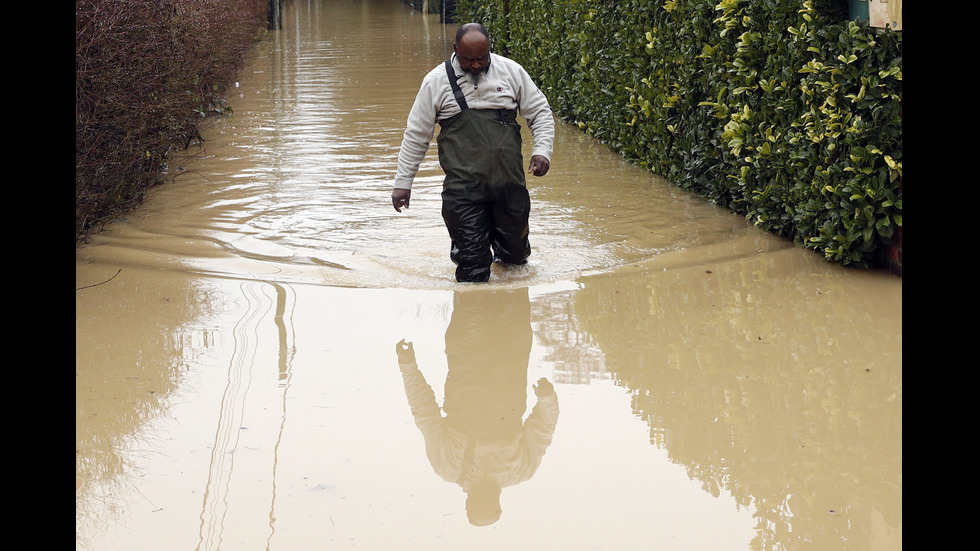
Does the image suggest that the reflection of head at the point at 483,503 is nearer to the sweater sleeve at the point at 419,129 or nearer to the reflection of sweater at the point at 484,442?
the reflection of sweater at the point at 484,442

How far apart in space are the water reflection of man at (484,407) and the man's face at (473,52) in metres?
1.42

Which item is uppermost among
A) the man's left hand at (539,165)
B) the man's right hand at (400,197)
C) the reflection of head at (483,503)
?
the man's left hand at (539,165)

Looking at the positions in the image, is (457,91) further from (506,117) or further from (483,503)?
(483,503)

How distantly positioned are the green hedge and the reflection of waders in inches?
74.0

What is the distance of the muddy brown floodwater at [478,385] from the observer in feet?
12.3

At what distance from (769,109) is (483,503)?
14.2 feet

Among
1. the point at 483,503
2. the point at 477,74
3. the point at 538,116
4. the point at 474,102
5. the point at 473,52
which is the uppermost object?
the point at 473,52

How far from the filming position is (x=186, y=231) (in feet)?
25.8

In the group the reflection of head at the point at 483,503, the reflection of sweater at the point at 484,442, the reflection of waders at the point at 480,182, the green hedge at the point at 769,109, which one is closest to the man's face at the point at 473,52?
the reflection of waders at the point at 480,182

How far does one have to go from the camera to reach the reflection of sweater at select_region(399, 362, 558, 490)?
4.14m

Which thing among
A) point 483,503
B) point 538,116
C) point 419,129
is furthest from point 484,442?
point 538,116

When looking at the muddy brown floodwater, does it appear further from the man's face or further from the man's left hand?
the man's face

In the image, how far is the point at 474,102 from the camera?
623 centimetres

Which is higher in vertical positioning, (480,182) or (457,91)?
(457,91)
